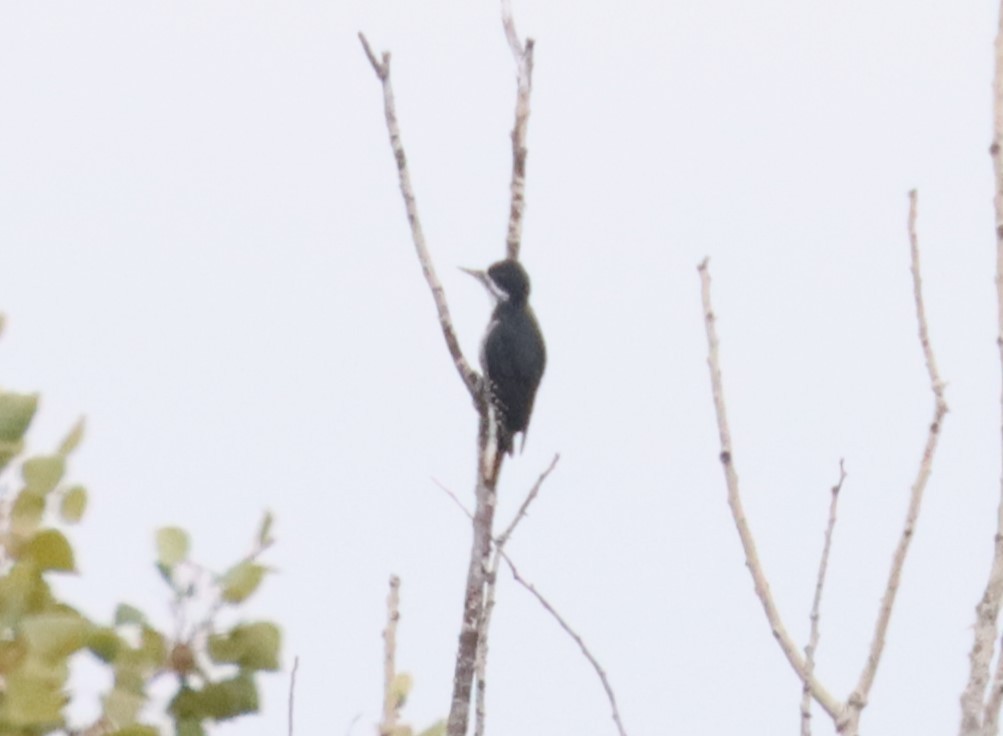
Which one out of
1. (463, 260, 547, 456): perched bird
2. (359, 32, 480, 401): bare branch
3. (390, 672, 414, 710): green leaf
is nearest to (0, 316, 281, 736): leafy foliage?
(390, 672, 414, 710): green leaf

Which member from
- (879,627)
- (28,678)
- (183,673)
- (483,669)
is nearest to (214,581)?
(183,673)

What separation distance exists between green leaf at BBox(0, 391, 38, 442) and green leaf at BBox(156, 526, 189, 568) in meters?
0.13

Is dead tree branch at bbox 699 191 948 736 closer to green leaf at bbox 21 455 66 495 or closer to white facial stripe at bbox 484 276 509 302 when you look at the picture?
green leaf at bbox 21 455 66 495

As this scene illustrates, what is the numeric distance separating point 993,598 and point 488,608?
94 cm

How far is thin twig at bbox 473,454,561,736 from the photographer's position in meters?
3.04

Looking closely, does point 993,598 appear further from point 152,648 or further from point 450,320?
point 450,320

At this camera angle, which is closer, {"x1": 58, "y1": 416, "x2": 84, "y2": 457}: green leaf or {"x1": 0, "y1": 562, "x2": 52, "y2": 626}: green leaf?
{"x1": 0, "y1": 562, "x2": 52, "y2": 626}: green leaf

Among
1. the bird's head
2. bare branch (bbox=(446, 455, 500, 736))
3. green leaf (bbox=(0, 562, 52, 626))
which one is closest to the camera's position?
green leaf (bbox=(0, 562, 52, 626))

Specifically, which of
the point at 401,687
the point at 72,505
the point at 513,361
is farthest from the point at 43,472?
the point at 513,361

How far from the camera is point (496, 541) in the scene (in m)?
3.35

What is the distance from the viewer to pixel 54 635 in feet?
4.36

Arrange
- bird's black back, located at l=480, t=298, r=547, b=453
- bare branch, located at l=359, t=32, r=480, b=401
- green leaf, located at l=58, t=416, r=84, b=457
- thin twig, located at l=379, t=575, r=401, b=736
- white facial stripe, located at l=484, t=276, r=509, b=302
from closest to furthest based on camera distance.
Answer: green leaf, located at l=58, t=416, r=84, b=457 → thin twig, located at l=379, t=575, r=401, b=736 → bare branch, located at l=359, t=32, r=480, b=401 → bird's black back, located at l=480, t=298, r=547, b=453 → white facial stripe, located at l=484, t=276, r=509, b=302

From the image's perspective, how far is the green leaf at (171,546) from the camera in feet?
4.71

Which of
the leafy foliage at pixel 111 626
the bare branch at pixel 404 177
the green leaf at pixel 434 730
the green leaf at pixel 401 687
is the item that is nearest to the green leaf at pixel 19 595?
the leafy foliage at pixel 111 626
